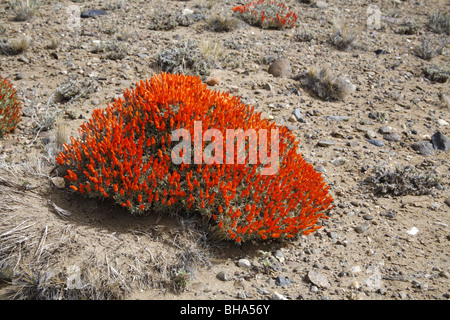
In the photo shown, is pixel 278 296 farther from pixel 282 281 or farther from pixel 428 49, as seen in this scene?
pixel 428 49

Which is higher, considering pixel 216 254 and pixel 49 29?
pixel 49 29

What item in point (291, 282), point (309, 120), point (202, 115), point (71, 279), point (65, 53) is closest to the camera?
point (71, 279)

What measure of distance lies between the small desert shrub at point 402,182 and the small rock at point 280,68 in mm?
3206

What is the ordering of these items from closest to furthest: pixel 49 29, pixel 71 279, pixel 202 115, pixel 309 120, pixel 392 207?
pixel 71 279 → pixel 202 115 → pixel 392 207 → pixel 309 120 → pixel 49 29

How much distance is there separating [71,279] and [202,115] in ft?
8.10

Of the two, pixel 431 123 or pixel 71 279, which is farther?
pixel 431 123

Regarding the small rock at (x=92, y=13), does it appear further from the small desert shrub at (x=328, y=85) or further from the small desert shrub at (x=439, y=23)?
the small desert shrub at (x=439, y=23)

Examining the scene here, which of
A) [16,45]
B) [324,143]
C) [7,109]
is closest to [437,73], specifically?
[324,143]

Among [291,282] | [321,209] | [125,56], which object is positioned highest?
[125,56]

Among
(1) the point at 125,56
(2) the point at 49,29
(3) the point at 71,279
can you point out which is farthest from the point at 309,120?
(2) the point at 49,29

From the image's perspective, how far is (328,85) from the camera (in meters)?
7.36

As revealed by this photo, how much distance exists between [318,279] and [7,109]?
208 inches

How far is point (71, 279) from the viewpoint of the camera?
3.84 m

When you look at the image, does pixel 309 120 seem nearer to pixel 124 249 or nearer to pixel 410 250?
Answer: pixel 410 250
